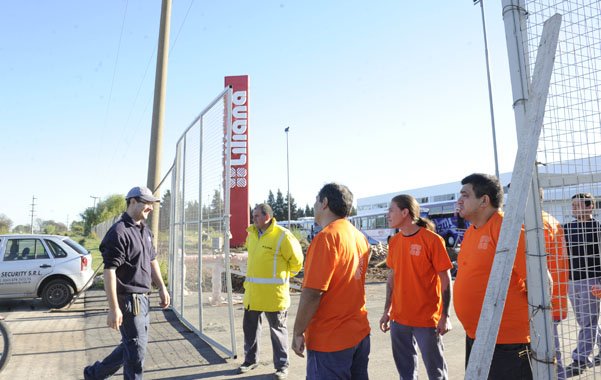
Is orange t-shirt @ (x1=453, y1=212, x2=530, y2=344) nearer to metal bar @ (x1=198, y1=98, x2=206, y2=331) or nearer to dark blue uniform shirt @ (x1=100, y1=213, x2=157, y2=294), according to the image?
dark blue uniform shirt @ (x1=100, y1=213, x2=157, y2=294)

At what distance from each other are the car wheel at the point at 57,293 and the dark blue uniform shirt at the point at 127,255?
6.45 m

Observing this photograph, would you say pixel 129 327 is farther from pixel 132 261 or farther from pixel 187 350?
pixel 187 350

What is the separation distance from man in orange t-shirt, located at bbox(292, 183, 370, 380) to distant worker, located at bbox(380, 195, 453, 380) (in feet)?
2.73

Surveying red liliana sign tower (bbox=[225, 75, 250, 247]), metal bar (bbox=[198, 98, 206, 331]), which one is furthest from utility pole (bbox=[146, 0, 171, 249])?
red liliana sign tower (bbox=[225, 75, 250, 247])

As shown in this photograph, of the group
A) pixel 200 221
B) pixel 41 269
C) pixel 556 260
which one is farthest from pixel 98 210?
pixel 556 260

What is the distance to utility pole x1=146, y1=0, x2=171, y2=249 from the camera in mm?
10695

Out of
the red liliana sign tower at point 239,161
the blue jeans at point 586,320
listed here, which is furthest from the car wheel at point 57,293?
the red liliana sign tower at point 239,161

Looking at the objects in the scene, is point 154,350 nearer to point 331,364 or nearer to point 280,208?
point 331,364

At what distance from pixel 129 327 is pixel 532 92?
355cm

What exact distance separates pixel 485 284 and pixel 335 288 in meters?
1.01

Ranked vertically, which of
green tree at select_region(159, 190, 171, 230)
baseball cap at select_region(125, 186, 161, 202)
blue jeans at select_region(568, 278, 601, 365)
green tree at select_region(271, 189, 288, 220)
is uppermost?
green tree at select_region(271, 189, 288, 220)

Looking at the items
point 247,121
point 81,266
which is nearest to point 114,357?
point 81,266

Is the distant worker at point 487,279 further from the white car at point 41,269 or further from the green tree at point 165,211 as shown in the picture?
the white car at point 41,269

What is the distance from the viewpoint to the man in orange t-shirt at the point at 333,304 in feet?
8.56
